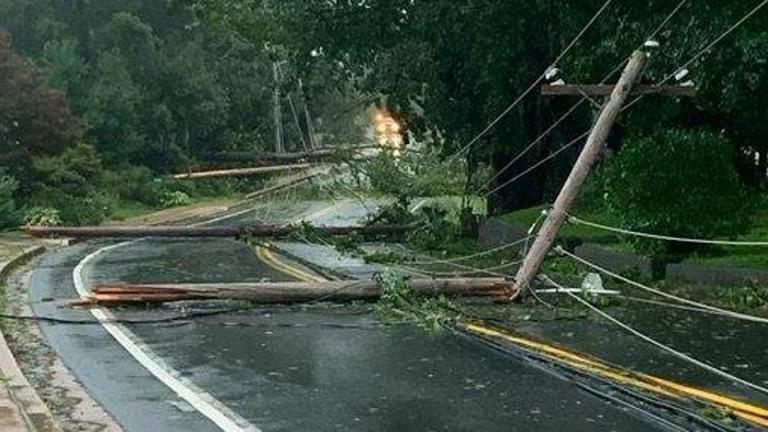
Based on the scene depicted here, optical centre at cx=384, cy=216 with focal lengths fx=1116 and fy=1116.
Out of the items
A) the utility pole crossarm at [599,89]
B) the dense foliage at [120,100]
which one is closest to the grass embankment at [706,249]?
the utility pole crossarm at [599,89]

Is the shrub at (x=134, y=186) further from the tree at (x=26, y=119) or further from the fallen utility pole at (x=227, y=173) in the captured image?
the tree at (x=26, y=119)

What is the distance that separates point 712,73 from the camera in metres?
17.0

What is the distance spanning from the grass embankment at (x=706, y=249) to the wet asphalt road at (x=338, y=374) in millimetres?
5218

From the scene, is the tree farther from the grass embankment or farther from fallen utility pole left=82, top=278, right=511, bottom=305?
fallen utility pole left=82, top=278, right=511, bottom=305

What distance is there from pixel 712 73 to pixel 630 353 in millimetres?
7671

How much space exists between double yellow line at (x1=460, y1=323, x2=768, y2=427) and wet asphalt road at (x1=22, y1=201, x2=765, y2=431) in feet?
1.15

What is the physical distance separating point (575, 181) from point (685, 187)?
3.05 m

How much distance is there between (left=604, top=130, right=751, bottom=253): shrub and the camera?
16594 millimetres

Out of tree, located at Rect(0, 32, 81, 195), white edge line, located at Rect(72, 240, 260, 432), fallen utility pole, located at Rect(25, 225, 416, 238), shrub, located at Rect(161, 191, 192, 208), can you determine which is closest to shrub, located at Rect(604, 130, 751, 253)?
white edge line, located at Rect(72, 240, 260, 432)

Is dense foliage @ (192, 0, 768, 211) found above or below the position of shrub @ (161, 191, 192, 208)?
above

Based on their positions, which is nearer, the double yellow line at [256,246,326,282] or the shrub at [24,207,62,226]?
the double yellow line at [256,246,326,282]

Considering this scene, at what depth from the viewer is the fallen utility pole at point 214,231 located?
28156 mm

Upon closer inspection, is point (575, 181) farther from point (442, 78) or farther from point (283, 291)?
point (442, 78)

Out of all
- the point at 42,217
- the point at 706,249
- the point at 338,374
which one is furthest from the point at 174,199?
the point at 338,374
